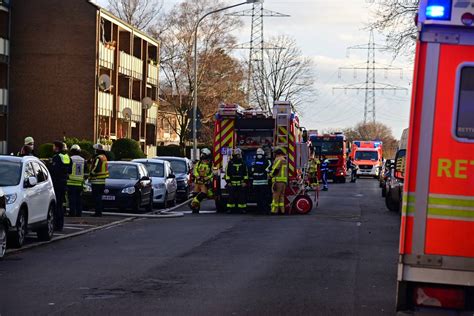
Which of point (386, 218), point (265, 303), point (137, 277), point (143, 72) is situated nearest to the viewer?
point (265, 303)

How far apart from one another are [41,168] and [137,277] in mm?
6055

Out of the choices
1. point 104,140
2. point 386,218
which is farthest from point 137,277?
point 104,140

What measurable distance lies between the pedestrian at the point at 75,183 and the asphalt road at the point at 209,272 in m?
2.60

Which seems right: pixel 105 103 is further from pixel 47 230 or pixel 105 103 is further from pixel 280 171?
pixel 47 230

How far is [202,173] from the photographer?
91.0ft

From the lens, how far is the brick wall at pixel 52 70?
183ft

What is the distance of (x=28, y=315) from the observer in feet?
32.2

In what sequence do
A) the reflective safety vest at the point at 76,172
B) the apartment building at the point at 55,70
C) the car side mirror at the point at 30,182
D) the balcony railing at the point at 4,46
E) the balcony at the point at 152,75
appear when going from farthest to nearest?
the balcony at the point at 152,75 < the apartment building at the point at 55,70 < the balcony railing at the point at 4,46 < the reflective safety vest at the point at 76,172 < the car side mirror at the point at 30,182

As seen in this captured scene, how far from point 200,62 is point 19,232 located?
2374 inches

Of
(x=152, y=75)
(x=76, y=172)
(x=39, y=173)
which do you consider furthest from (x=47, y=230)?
(x=152, y=75)

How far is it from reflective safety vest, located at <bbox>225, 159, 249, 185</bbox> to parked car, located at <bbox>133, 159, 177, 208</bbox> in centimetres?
382

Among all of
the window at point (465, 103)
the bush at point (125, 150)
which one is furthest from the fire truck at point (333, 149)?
the window at point (465, 103)

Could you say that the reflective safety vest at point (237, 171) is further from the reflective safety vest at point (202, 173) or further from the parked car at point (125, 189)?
the parked car at point (125, 189)

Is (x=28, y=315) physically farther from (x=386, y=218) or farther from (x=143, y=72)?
(x=143, y=72)
